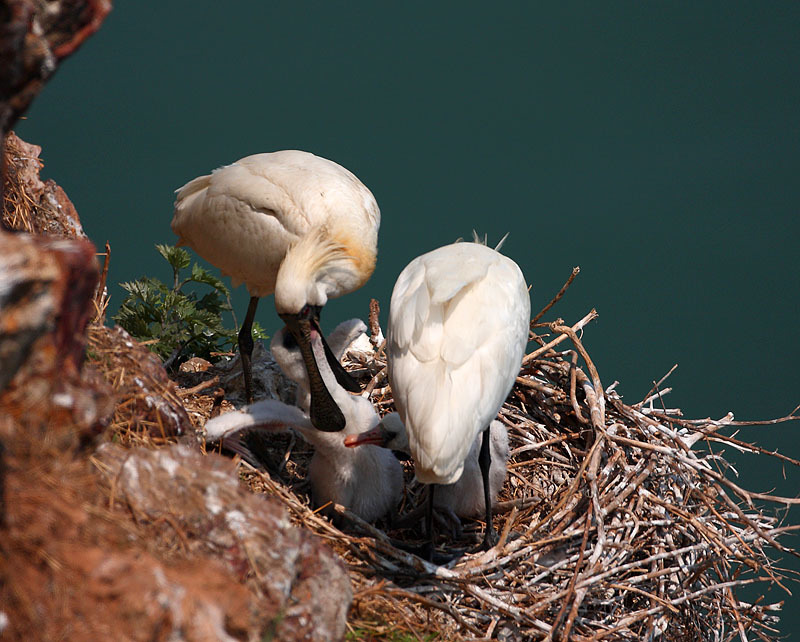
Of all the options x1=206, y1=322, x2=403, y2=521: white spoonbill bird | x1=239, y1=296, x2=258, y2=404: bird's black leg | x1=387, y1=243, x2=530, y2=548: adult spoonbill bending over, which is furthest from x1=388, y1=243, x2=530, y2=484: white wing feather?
x1=239, y1=296, x2=258, y2=404: bird's black leg

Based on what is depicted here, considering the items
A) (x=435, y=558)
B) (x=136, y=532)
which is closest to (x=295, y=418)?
(x=435, y=558)

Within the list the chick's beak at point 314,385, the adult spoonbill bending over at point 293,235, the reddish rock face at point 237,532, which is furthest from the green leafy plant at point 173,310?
the reddish rock face at point 237,532

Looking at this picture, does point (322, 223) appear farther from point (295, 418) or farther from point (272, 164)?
point (295, 418)

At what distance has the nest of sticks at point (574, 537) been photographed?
3.02m

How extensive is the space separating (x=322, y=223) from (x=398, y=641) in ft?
6.11

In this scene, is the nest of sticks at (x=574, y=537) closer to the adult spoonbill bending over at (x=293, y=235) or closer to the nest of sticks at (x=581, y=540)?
the nest of sticks at (x=581, y=540)

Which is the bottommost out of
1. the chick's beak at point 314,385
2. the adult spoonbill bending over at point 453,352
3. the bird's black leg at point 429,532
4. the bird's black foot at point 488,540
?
the bird's black foot at point 488,540

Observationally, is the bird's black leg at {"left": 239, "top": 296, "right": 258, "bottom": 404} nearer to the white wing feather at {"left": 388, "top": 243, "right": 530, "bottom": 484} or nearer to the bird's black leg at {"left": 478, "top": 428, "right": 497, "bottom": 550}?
the white wing feather at {"left": 388, "top": 243, "right": 530, "bottom": 484}

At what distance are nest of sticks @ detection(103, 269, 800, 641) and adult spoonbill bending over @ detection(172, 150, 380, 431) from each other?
0.55 m

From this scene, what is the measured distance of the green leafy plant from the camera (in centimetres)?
425

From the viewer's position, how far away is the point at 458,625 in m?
2.99

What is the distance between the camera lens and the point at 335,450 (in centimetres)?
350

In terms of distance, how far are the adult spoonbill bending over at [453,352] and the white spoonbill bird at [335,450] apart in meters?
A: 0.28

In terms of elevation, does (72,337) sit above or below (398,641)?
above
